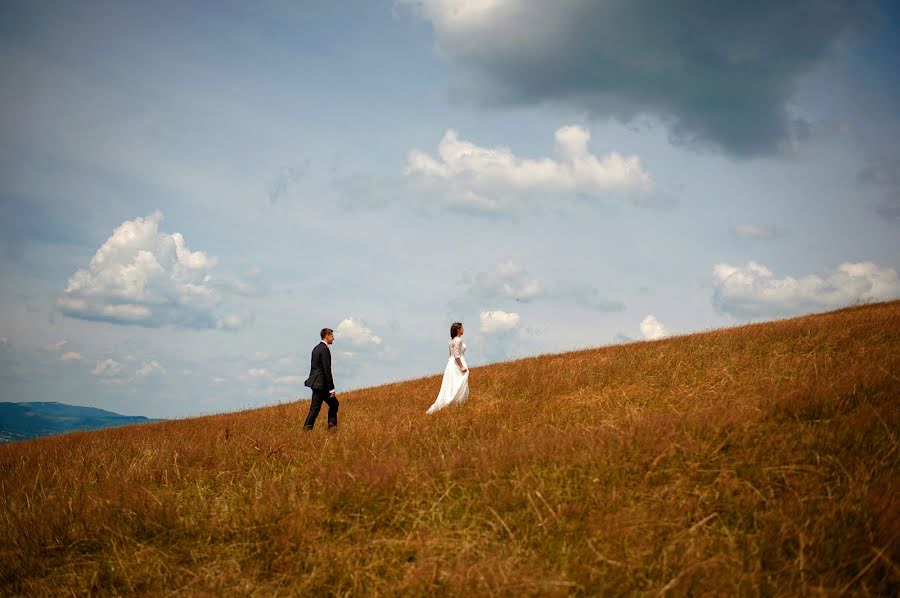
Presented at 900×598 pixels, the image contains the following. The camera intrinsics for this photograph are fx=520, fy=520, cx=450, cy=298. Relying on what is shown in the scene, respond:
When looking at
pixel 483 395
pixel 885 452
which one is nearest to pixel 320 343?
pixel 483 395

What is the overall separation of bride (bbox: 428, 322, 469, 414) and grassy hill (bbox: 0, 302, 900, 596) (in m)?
4.09

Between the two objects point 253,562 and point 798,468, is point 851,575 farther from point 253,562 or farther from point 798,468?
point 253,562

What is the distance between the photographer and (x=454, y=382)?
1303 centimetres

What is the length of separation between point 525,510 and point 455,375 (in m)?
8.27

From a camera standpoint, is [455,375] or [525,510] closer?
[525,510]

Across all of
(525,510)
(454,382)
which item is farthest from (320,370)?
(525,510)

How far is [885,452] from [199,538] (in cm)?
713

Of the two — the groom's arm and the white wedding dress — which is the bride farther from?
the groom's arm

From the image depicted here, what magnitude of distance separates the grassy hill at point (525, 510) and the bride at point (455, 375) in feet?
13.4

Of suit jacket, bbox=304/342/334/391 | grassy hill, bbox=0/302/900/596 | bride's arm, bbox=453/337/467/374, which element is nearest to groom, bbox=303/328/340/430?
suit jacket, bbox=304/342/334/391

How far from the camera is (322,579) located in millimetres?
4391

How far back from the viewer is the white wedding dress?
12812 mm

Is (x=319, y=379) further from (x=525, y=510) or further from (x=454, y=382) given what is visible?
(x=525, y=510)

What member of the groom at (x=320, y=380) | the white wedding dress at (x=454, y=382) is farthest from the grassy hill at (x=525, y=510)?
the white wedding dress at (x=454, y=382)
